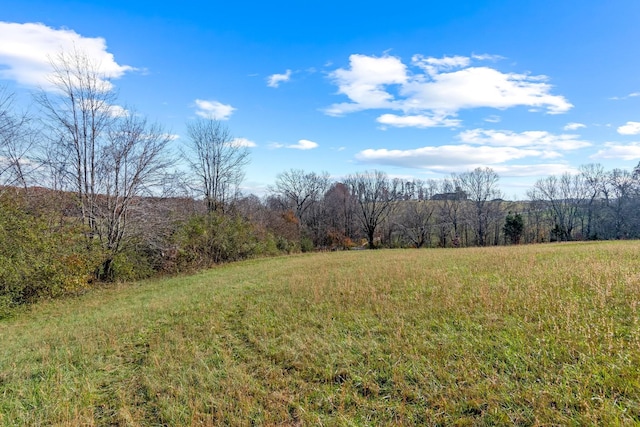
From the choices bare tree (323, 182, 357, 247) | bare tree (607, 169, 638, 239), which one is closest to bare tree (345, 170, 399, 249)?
bare tree (323, 182, 357, 247)

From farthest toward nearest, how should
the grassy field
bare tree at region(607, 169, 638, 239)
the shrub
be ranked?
1. bare tree at region(607, 169, 638, 239)
2. the shrub
3. the grassy field

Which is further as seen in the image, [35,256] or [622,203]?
[622,203]

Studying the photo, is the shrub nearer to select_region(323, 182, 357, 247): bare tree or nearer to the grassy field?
the grassy field

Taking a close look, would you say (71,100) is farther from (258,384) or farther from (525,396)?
(525,396)

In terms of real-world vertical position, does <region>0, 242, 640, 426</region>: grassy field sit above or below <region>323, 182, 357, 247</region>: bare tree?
below

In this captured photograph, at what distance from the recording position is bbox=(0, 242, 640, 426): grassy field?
2.92 metres

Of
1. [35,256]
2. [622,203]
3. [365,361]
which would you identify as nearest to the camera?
[365,361]

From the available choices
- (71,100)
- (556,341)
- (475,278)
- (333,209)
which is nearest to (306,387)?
(556,341)

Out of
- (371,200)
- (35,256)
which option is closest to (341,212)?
(371,200)

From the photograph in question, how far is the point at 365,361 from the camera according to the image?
155 inches

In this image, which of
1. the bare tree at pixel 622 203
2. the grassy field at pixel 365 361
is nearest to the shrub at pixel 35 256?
the grassy field at pixel 365 361

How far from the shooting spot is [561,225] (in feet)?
138

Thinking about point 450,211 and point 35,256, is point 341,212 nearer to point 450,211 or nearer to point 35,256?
point 450,211

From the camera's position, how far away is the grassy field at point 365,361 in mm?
2920
